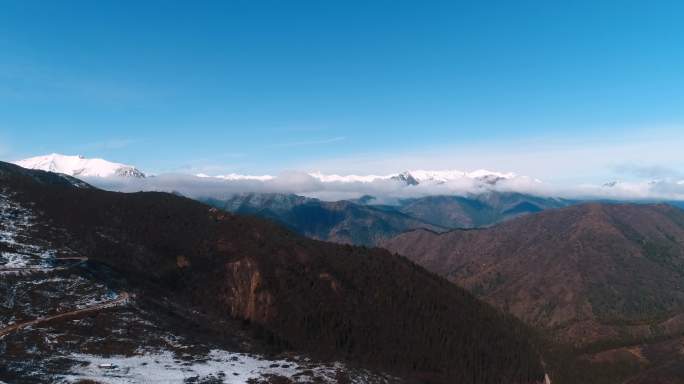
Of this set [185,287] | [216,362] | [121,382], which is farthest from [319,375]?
[185,287]

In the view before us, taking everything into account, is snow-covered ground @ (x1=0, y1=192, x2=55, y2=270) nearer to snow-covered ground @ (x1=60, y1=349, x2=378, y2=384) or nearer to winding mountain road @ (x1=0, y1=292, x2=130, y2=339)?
winding mountain road @ (x1=0, y1=292, x2=130, y2=339)

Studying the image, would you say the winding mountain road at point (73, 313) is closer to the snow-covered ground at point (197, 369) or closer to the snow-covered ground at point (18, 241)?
the snow-covered ground at point (197, 369)

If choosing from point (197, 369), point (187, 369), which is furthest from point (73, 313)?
point (197, 369)

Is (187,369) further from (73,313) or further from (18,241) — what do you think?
(18,241)

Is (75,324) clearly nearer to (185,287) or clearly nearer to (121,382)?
(121,382)

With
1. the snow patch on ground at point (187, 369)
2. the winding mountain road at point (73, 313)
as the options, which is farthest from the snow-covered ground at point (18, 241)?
the snow patch on ground at point (187, 369)

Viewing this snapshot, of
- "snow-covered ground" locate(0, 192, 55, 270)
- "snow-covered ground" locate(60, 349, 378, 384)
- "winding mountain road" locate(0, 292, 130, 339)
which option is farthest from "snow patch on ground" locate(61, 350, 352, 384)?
"snow-covered ground" locate(0, 192, 55, 270)

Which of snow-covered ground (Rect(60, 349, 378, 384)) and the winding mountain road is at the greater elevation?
the winding mountain road

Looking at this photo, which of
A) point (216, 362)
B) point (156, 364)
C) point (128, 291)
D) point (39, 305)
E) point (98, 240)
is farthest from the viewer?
point (98, 240)
